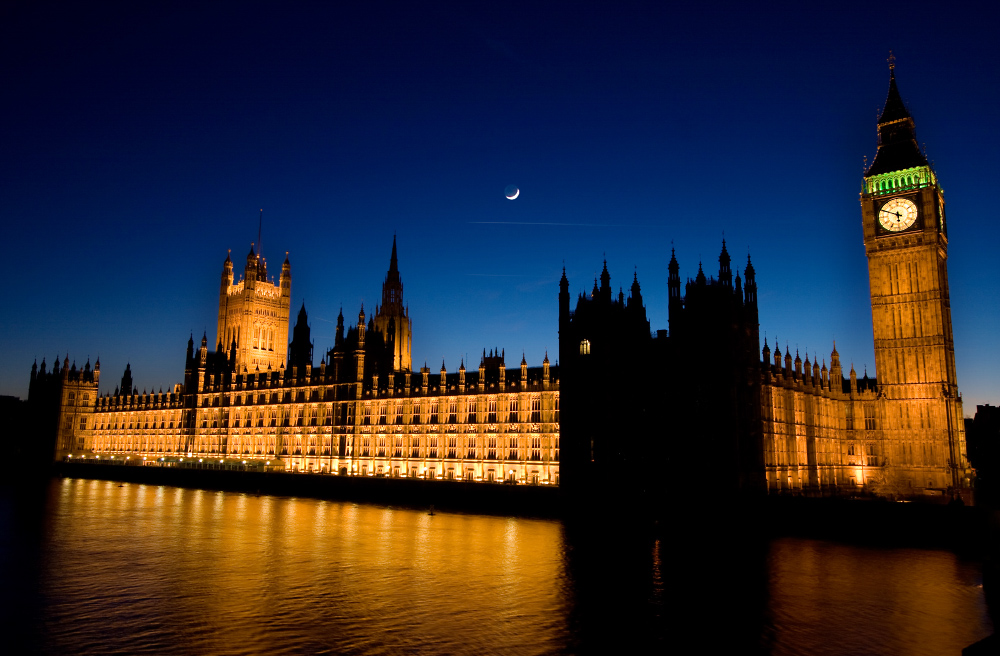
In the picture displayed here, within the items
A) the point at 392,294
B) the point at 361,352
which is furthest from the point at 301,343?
the point at 361,352

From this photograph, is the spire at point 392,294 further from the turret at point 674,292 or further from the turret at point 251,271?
the turret at point 674,292

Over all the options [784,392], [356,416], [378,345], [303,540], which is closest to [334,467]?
[356,416]

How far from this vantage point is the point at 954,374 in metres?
72.1

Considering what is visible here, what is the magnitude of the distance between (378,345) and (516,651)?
233ft

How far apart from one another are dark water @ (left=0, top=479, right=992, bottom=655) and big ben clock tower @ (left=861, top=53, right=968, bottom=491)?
105ft

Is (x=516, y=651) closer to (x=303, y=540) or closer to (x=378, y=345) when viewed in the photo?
(x=303, y=540)

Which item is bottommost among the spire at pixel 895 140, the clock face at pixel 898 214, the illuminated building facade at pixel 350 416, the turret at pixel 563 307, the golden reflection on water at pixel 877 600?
the golden reflection on water at pixel 877 600

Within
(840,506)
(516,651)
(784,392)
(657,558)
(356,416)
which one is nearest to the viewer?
(516,651)

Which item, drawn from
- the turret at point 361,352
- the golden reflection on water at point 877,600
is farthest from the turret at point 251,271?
the golden reflection on water at point 877,600

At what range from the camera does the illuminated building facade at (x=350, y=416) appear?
7431cm

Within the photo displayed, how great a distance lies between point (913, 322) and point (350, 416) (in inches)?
2455

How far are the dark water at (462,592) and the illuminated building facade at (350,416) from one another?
2446cm

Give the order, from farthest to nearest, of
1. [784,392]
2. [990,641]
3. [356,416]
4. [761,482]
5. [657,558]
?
1. [356,416]
2. [784,392]
3. [761,482]
4. [657,558]
5. [990,641]

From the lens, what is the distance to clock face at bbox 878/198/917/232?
7369cm
